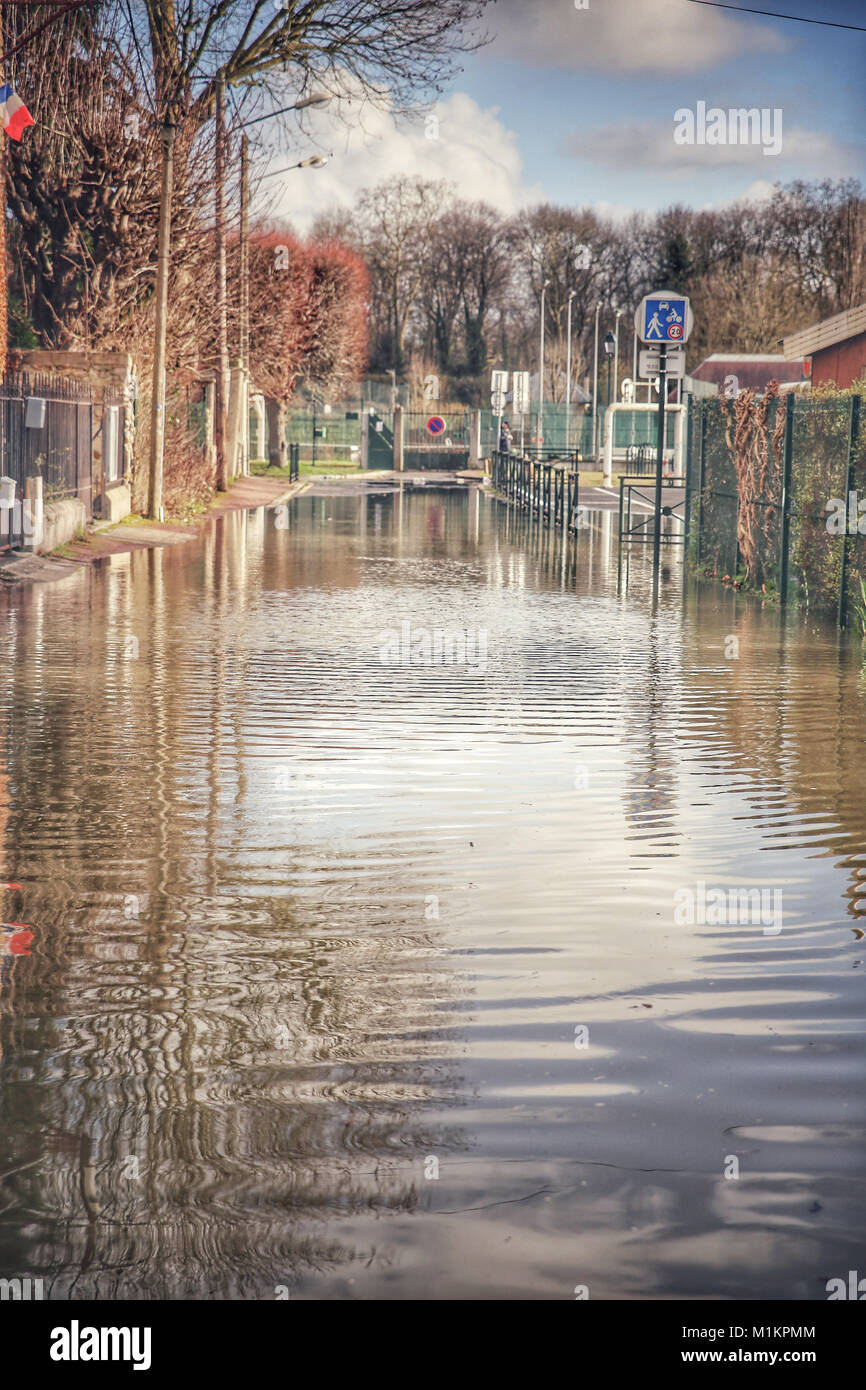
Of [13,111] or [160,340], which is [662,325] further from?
[160,340]

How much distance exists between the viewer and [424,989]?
17.6ft

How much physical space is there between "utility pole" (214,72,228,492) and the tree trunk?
19.7 meters

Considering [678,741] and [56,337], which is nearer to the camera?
[678,741]

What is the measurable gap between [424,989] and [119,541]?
A: 65.9ft

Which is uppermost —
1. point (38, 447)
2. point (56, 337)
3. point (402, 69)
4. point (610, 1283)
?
point (402, 69)

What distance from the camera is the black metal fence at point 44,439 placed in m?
21.1

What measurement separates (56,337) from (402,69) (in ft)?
31.1

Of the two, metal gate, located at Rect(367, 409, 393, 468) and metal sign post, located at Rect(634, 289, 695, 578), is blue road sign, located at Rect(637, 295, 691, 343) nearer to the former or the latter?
metal sign post, located at Rect(634, 289, 695, 578)

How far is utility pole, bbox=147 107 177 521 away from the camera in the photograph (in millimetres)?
27031

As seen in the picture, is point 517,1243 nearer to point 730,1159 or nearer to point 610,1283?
point 610,1283

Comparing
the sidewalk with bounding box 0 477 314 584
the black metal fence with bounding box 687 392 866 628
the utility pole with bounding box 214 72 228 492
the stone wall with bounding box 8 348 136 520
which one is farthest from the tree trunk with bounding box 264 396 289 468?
the black metal fence with bounding box 687 392 866 628

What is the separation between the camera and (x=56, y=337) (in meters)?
32.9

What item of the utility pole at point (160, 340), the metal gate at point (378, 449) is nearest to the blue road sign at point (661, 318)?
the utility pole at point (160, 340)

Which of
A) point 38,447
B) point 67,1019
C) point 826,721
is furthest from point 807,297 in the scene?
point 67,1019
